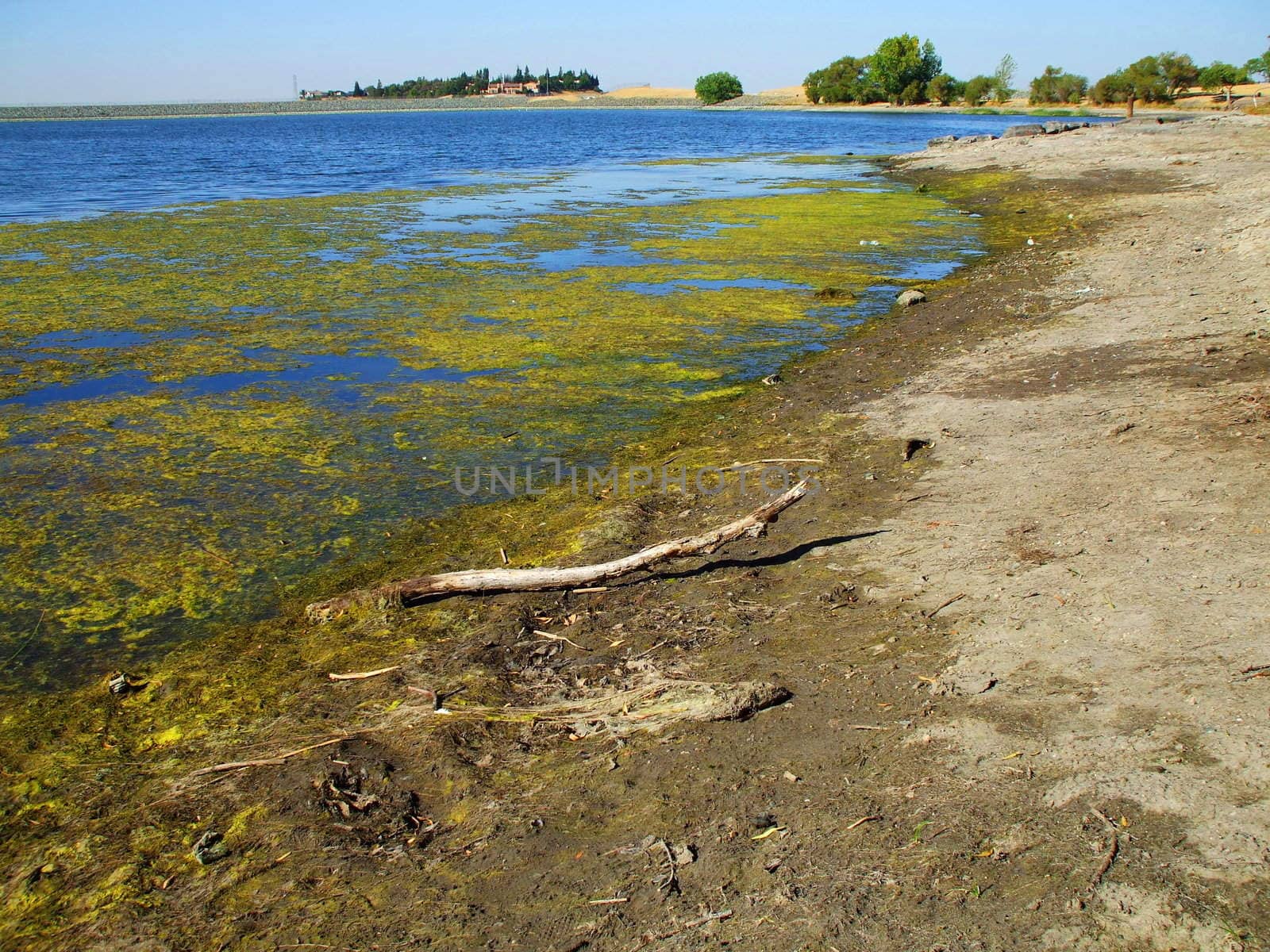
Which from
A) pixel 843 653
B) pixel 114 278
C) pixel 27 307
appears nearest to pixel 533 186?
pixel 114 278

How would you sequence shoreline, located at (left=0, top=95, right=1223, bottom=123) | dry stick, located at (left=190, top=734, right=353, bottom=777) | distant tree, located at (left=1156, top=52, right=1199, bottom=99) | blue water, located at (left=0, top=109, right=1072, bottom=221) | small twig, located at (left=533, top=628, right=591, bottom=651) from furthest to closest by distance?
shoreline, located at (left=0, top=95, right=1223, bottom=123) → distant tree, located at (left=1156, top=52, right=1199, bottom=99) → blue water, located at (left=0, top=109, right=1072, bottom=221) → small twig, located at (left=533, top=628, right=591, bottom=651) → dry stick, located at (left=190, top=734, right=353, bottom=777)

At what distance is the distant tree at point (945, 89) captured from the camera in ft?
294

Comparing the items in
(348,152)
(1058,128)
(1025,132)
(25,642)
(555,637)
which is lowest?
(25,642)

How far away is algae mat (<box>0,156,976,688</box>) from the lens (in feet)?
15.8

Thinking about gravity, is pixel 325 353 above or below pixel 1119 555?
below

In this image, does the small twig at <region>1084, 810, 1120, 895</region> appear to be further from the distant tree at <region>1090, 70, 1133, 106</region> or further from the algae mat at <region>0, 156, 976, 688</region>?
the distant tree at <region>1090, 70, 1133, 106</region>

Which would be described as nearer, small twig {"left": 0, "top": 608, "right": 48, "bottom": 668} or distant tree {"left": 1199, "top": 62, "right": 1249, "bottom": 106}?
small twig {"left": 0, "top": 608, "right": 48, "bottom": 668}

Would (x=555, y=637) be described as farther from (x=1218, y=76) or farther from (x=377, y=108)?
(x=377, y=108)

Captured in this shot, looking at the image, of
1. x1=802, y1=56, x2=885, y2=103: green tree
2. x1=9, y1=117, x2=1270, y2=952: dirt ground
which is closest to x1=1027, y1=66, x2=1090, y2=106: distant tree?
x1=802, y1=56, x2=885, y2=103: green tree

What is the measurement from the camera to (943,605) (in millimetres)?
3684

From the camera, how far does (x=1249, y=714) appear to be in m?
2.75

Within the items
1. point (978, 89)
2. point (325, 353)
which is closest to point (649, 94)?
point (978, 89)

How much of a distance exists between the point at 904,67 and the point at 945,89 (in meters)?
4.53

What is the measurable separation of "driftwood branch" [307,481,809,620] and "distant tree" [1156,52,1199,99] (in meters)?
66.1
